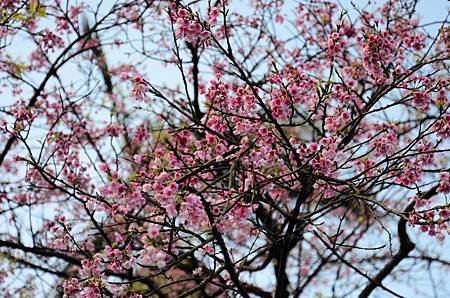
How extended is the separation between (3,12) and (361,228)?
615cm

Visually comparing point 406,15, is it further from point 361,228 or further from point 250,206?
point 250,206

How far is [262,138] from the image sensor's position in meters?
4.31

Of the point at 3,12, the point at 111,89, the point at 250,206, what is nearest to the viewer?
the point at 250,206

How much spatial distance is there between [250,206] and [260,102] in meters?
0.75

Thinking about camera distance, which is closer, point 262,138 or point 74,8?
point 262,138

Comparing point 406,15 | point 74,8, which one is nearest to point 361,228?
point 406,15

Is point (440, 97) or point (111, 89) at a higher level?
point (111, 89)

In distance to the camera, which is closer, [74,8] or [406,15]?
[406,15]

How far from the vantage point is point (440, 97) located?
4328 millimetres

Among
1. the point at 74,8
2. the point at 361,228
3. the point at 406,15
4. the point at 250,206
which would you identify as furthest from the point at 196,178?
the point at 361,228

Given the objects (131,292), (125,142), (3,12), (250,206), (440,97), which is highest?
(125,142)

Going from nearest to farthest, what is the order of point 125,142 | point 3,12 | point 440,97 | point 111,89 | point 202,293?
point 440,97, point 3,12, point 202,293, point 125,142, point 111,89

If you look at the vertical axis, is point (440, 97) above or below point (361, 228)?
below

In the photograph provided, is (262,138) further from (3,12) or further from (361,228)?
(361,228)
